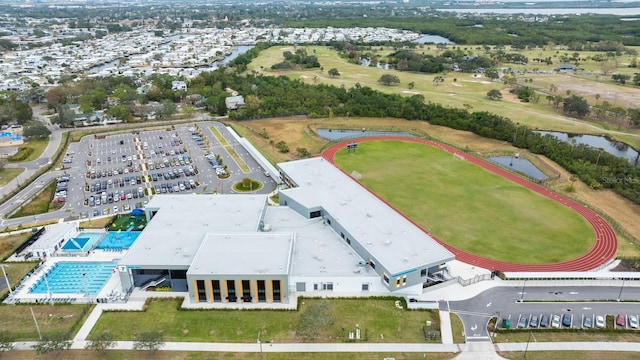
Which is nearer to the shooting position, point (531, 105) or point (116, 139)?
point (116, 139)

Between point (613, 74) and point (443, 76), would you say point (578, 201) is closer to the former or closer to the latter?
point (443, 76)

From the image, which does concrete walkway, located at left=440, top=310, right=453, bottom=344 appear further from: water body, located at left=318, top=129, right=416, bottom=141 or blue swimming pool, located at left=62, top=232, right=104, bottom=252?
water body, located at left=318, top=129, right=416, bottom=141

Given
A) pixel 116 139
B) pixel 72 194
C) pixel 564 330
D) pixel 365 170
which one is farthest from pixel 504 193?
pixel 116 139

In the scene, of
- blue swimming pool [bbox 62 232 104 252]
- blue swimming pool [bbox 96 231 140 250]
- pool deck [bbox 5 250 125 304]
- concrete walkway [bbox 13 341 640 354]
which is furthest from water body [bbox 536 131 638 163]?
blue swimming pool [bbox 62 232 104 252]

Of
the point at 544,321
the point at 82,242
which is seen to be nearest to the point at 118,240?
the point at 82,242

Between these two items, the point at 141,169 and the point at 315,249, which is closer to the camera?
the point at 315,249

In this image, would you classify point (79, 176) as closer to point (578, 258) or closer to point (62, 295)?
point (62, 295)
